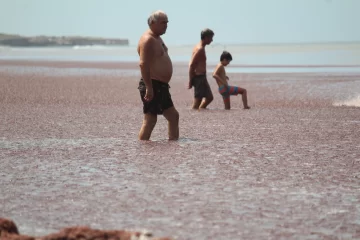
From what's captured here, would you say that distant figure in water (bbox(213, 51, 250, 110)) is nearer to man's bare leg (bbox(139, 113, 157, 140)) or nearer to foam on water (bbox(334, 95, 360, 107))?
foam on water (bbox(334, 95, 360, 107))

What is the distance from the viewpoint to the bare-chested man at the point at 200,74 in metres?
14.0

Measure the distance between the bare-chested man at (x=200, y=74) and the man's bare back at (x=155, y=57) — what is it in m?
4.96

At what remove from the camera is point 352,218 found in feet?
16.6

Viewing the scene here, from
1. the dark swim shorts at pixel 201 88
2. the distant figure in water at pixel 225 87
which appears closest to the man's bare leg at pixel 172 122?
the dark swim shorts at pixel 201 88

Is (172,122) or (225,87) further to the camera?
(225,87)

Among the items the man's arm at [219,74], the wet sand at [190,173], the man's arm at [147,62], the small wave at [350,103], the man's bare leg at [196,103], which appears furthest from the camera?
the small wave at [350,103]

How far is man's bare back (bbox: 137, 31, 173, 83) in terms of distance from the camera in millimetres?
8999

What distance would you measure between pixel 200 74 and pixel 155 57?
5159 mm

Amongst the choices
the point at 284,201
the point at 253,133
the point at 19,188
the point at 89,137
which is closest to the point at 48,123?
the point at 89,137

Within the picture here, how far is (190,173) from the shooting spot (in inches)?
267

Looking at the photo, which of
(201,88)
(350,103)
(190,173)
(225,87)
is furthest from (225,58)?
(190,173)

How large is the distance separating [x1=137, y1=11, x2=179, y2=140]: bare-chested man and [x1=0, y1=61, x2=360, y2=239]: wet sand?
0.80ft

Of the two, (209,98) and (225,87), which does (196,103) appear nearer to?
(209,98)

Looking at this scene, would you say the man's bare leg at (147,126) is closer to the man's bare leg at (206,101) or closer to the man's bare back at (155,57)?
the man's bare back at (155,57)
